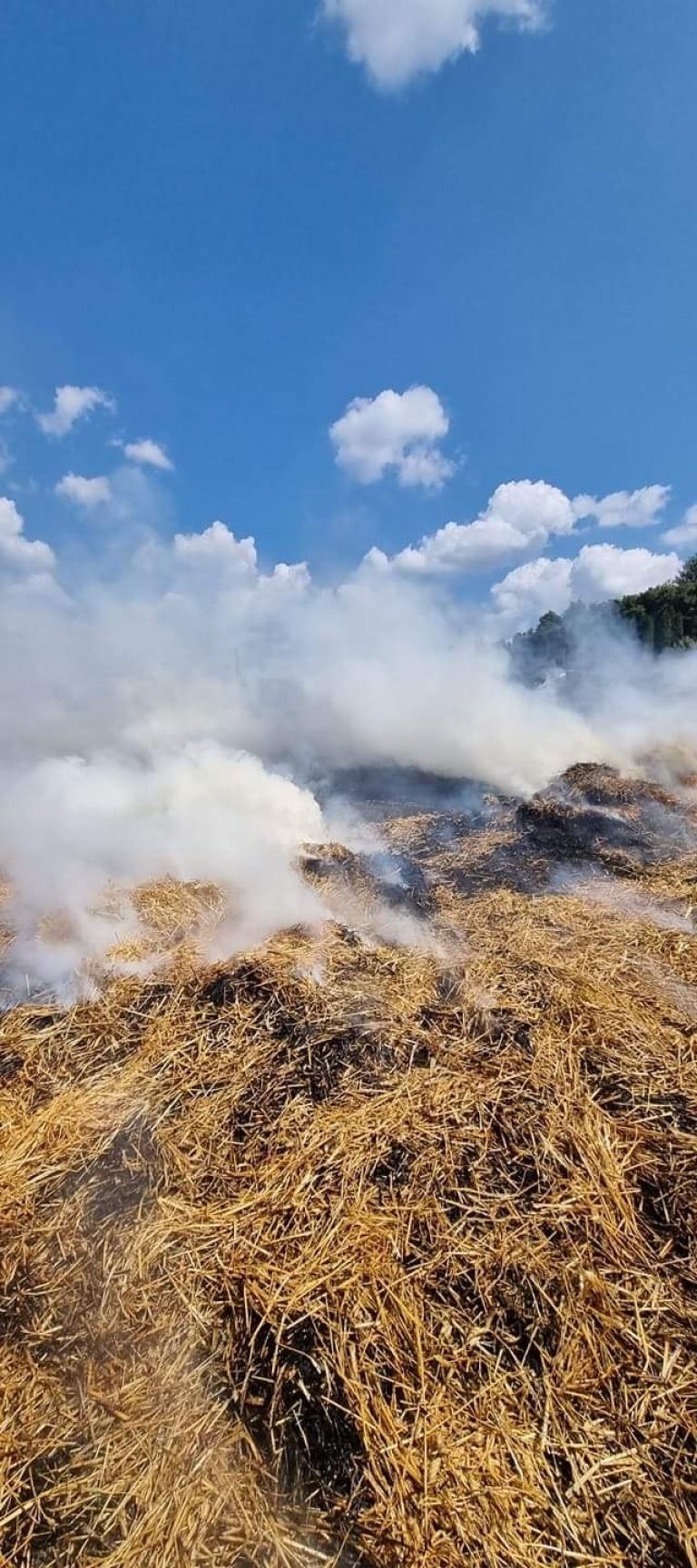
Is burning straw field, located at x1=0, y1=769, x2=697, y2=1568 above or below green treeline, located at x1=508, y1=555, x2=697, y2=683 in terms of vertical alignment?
below

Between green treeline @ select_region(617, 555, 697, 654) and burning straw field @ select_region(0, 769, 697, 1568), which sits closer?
burning straw field @ select_region(0, 769, 697, 1568)

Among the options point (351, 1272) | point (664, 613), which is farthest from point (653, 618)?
point (351, 1272)

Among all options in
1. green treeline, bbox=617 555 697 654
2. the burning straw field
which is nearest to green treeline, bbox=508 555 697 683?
green treeline, bbox=617 555 697 654

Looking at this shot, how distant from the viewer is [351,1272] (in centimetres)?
182

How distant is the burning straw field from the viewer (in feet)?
4.73

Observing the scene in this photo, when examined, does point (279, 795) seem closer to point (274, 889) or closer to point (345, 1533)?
point (274, 889)

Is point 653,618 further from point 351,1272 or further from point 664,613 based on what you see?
point 351,1272

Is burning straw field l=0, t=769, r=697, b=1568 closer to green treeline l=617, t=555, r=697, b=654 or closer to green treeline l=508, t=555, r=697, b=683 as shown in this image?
green treeline l=508, t=555, r=697, b=683

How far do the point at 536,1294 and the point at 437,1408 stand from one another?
390 mm

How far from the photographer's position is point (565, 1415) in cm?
155

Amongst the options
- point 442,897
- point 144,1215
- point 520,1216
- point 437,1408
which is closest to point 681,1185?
point 520,1216

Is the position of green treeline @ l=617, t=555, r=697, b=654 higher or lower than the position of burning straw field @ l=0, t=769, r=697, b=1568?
higher

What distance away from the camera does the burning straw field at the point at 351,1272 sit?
1.44 m

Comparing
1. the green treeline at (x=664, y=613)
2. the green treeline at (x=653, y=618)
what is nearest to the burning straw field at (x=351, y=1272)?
the green treeline at (x=653, y=618)
